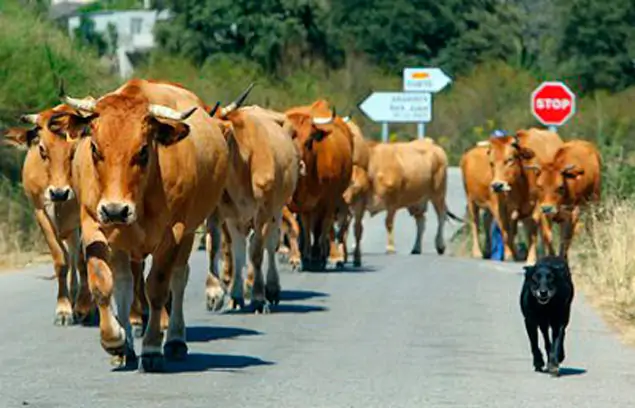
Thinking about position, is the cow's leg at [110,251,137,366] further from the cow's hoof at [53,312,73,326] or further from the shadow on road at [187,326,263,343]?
the cow's hoof at [53,312,73,326]

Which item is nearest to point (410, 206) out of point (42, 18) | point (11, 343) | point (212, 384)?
point (42, 18)

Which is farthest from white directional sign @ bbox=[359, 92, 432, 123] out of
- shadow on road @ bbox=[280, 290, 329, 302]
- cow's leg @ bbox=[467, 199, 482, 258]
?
shadow on road @ bbox=[280, 290, 329, 302]

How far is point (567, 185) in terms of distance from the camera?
26.1 meters

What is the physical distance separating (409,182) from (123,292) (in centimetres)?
2194

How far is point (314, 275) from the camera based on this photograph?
79.0 ft

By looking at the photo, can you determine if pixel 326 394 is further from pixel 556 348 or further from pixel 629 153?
pixel 629 153

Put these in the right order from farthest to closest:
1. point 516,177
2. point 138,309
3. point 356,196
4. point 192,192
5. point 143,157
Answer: point 516,177 < point 356,196 < point 138,309 < point 192,192 < point 143,157

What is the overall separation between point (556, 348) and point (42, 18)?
853 inches

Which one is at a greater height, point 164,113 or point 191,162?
point 164,113

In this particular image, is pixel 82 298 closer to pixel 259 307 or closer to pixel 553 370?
pixel 259 307

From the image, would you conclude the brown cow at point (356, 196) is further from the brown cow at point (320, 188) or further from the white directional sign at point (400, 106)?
the white directional sign at point (400, 106)

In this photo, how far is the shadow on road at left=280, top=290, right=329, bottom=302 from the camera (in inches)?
802

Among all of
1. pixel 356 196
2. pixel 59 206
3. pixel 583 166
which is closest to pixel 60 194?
pixel 59 206

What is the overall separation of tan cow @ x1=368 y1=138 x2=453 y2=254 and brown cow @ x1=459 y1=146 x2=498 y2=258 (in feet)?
4.08
